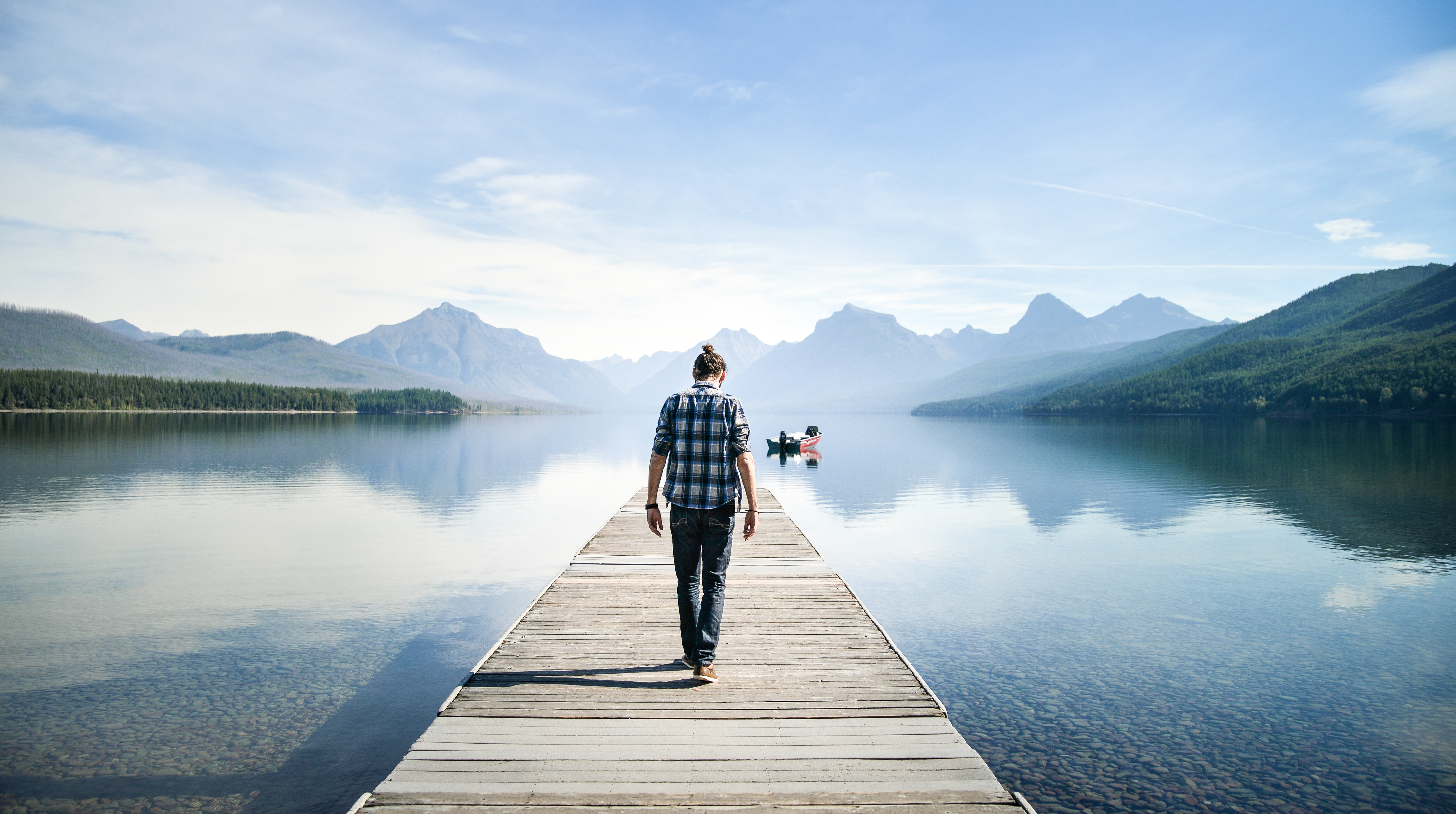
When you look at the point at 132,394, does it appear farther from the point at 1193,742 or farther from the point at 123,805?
the point at 1193,742

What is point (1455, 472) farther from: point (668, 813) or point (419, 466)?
point (419, 466)

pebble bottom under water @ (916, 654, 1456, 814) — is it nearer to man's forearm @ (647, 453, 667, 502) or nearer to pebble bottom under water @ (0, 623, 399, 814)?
man's forearm @ (647, 453, 667, 502)

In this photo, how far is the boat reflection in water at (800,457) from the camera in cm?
6100

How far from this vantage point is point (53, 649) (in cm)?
1276

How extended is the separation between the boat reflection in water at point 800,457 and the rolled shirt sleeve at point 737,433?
159ft

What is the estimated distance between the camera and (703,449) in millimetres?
8156

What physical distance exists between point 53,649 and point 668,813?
1341cm

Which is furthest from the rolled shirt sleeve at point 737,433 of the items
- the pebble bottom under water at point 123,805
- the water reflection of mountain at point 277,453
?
the water reflection of mountain at point 277,453

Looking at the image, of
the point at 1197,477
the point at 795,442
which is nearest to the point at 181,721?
the point at 1197,477

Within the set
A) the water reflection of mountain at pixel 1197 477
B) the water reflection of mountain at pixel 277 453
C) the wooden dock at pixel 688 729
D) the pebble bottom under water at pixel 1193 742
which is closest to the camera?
the wooden dock at pixel 688 729

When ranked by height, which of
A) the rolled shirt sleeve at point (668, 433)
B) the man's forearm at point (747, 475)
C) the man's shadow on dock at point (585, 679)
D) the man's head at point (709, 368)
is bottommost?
the man's shadow on dock at point (585, 679)

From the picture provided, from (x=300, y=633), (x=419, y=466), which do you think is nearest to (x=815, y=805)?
(x=300, y=633)

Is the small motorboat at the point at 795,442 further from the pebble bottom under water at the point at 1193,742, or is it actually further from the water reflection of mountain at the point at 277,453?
the pebble bottom under water at the point at 1193,742

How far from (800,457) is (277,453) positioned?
4504 cm
